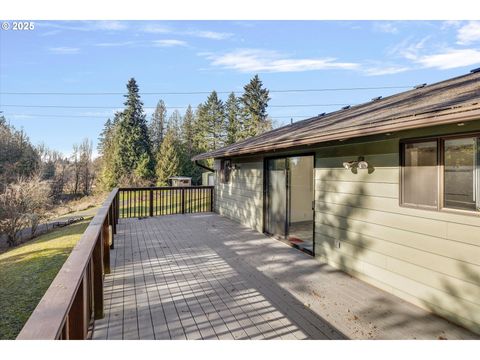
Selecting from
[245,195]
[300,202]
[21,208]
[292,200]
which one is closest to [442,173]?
[300,202]

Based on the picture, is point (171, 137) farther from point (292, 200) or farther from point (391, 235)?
point (391, 235)

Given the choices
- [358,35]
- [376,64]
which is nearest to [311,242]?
[358,35]

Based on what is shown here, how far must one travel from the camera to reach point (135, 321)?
2.69 m

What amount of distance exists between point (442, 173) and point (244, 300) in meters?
2.40

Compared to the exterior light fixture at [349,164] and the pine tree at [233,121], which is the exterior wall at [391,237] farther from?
the pine tree at [233,121]

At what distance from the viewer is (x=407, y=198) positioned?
314cm

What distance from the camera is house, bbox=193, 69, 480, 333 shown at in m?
2.54

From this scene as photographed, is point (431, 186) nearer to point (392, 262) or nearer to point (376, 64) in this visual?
point (392, 262)

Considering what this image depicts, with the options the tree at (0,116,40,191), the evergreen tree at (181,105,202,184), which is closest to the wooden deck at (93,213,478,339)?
the tree at (0,116,40,191)

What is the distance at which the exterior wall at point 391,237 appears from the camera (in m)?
2.59

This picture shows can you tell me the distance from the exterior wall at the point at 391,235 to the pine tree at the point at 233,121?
23850mm

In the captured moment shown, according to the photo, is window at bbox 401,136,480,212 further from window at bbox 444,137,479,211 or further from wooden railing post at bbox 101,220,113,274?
wooden railing post at bbox 101,220,113,274

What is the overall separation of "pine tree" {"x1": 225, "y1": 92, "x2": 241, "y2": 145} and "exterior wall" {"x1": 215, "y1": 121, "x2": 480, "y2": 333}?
2385 centimetres

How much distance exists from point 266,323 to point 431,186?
2.13 m
